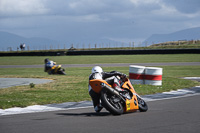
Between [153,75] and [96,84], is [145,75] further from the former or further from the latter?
[96,84]

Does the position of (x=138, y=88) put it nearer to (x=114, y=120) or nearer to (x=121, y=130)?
(x=114, y=120)

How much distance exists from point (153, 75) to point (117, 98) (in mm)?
7658

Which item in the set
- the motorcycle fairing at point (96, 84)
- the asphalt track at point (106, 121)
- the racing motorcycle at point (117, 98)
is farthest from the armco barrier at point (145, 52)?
the motorcycle fairing at point (96, 84)

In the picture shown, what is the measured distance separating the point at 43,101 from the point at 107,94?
3395 mm

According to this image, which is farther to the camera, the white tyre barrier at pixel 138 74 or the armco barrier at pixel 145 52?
the armco barrier at pixel 145 52

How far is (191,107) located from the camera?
956 cm

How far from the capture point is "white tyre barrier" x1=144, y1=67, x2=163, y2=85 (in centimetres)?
1562

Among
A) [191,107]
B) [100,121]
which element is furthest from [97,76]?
[191,107]

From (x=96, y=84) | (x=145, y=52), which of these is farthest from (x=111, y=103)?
(x=145, y=52)

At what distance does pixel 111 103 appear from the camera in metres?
8.23

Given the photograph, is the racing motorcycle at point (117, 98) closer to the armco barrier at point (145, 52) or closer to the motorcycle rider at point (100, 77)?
the motorcycle rider at point (100, 77)

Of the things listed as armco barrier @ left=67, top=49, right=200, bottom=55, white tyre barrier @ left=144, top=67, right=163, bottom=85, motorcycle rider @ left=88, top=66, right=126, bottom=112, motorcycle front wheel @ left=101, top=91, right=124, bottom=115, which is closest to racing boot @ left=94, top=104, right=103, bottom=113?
motorcycle rider @ left=88, top=66, right=126, bottom=112

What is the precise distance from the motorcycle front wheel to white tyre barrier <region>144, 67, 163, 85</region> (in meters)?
7.48

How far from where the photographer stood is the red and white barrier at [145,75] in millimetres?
15688
